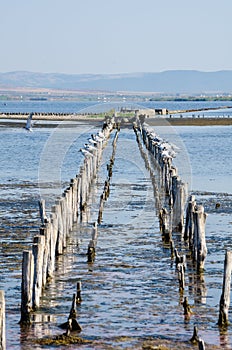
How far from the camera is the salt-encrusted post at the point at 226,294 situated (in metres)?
14.2

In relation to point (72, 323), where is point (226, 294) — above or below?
above

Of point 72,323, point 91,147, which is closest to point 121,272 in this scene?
point 72,323

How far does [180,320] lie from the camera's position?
14.8 meters

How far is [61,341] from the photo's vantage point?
44.2 feet

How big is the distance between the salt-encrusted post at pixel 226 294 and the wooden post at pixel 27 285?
2.94 m

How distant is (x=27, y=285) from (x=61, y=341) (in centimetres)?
126

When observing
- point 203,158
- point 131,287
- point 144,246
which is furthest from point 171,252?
point 203,158

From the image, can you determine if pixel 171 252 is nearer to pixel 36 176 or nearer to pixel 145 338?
pixel 145 338

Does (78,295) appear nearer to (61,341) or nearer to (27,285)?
(27,285)

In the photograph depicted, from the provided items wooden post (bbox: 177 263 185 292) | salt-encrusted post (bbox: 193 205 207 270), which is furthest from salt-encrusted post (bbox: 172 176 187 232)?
wooden post (bbox: 177 263 185 292)

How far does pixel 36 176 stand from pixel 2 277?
21.3m

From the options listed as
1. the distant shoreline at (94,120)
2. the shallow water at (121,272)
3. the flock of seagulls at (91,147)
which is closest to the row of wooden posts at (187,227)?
the shallow water at (121,272)

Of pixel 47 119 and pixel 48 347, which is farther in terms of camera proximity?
pixel 47 119

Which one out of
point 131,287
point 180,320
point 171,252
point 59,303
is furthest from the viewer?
point 171,252
